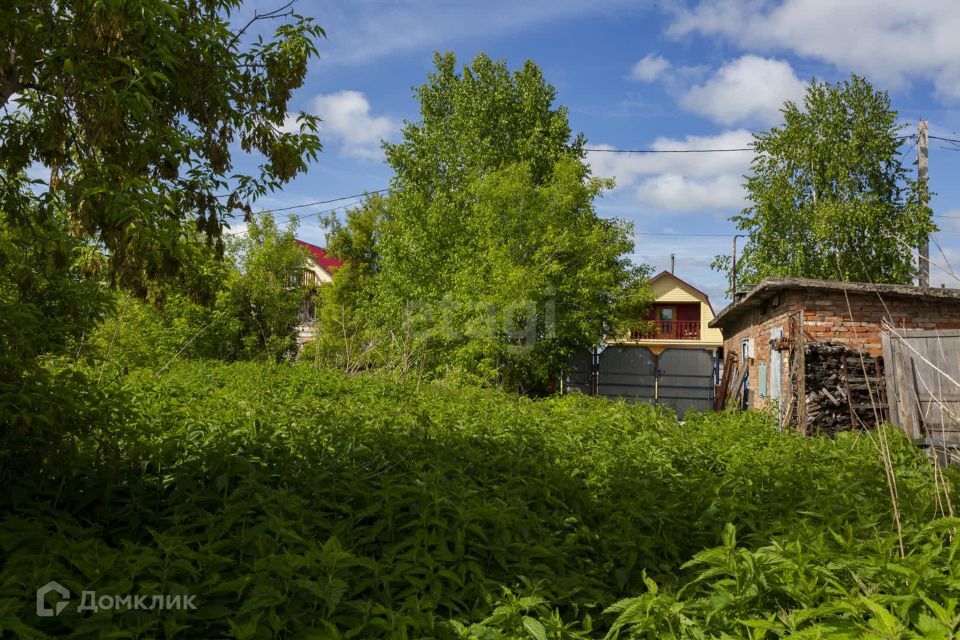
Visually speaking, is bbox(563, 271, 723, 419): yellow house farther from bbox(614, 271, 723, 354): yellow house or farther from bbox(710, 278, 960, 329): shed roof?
bbox(614, 271, 723, 354): yellow house

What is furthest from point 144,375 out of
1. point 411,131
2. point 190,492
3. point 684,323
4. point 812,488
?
point 684,323

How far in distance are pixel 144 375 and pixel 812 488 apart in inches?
328

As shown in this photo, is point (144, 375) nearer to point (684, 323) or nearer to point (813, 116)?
point (813, 116)

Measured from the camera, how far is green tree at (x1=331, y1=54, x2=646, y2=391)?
1911 cm

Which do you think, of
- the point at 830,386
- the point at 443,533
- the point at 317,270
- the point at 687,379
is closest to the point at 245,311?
the point at 687,379

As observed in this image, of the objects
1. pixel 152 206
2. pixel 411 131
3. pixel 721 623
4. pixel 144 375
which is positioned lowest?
pixel 721 623

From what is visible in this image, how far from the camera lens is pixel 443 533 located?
4.19 meters

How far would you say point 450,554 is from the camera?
3938mm

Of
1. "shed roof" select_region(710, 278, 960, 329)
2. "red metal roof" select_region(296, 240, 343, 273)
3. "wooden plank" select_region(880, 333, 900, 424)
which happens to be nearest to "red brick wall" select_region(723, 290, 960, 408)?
"shed roof" select_region(710, 278, 960, 329)

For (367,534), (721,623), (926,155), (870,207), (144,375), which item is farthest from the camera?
(870,207)

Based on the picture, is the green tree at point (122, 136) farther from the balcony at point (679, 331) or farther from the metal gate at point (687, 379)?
the balcony at point (679, 331)
